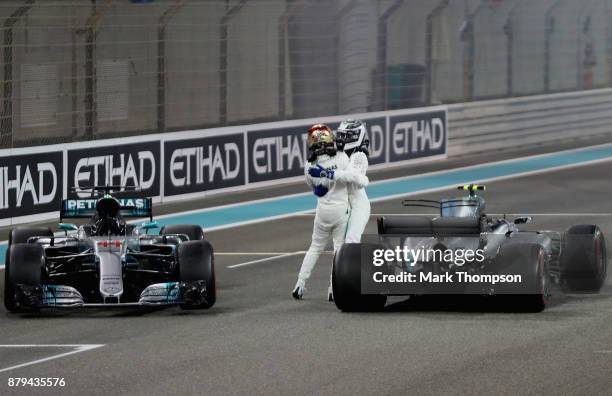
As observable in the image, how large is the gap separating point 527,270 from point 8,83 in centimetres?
1153

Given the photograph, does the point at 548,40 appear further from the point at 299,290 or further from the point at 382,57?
the point at 299,290

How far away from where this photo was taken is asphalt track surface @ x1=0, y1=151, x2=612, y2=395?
1065 centimetres

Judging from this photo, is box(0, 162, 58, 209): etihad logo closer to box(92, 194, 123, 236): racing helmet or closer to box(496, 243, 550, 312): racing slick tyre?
box(92, 194, 123, 236): racing helmet

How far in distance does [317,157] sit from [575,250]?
2528 millimetres

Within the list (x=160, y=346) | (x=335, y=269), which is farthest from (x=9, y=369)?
(x=335, y=269)

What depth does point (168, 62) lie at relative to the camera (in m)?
27.0

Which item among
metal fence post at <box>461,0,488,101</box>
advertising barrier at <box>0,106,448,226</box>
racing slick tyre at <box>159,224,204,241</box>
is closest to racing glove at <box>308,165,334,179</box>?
racing slick tyre at <box>159,224,204,241</box>

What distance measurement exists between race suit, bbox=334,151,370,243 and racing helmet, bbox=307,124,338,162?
9.2 inches

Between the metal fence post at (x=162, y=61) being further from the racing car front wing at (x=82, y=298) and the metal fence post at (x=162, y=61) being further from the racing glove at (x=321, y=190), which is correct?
the racing car front wing at (x=82, y=298)

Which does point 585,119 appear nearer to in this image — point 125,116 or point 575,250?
point 125,116

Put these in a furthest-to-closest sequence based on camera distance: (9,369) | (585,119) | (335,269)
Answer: (585,119)
(335,269)
(9,369)

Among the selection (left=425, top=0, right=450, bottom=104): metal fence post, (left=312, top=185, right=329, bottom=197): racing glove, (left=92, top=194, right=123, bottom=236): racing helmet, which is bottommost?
(left=92, top=194, right=123, bottom=236): racing helmet

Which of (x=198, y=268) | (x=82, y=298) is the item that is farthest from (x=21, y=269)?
(x=198, y=268)

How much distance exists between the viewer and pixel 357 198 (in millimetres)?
15016
